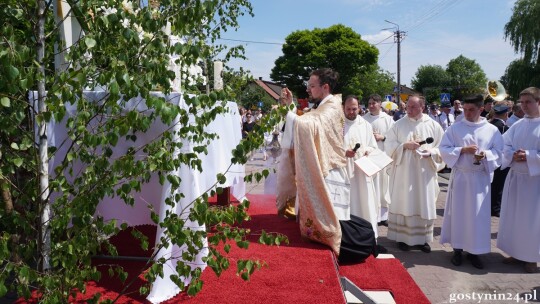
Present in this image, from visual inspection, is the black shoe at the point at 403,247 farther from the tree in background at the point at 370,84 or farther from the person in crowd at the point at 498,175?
the tree in background at the point at 370,84

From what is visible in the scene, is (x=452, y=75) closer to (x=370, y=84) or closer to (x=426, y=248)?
(x=370, y=84)

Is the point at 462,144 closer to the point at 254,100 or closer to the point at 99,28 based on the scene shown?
the point at 99,28

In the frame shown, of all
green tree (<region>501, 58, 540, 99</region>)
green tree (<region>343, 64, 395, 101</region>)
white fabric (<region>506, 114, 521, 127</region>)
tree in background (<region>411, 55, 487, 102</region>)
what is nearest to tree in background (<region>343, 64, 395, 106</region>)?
green tree (<region>343, 64, 395, 101</region>)

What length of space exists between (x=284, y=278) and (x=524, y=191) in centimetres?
319

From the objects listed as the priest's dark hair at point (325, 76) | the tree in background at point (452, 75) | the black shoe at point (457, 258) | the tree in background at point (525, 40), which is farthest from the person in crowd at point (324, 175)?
the tree in background at point (452, 75)

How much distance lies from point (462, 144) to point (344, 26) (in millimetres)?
46357

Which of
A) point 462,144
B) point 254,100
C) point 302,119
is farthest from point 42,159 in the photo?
point 254,100

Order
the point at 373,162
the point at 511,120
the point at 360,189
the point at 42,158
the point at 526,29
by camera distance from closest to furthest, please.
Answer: the point at 42,158
the point at 373,162
the point at 360,189
the point at 511,120
the point at 526,29

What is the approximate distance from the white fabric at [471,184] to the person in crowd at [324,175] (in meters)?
1.37

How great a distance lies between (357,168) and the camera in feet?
17.5

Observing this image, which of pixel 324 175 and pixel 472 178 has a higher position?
pixel 324 175

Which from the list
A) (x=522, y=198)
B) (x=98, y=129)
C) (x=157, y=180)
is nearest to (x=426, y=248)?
(x=522, y=198)

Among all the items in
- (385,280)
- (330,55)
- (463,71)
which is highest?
(463,71)

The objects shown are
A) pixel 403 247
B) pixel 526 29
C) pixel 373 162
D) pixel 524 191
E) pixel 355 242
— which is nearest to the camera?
pixel 355 242
